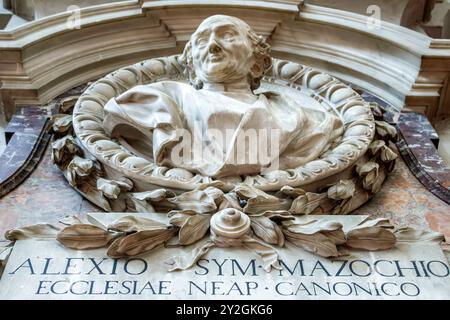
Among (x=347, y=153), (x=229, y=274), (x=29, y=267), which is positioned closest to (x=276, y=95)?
(x=347, y=153)

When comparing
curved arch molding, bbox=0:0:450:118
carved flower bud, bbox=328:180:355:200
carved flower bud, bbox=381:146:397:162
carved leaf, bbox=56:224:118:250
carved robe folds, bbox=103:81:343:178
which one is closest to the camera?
carved leaf, bbox=56:224:118:250

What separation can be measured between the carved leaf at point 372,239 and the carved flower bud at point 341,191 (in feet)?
1.65

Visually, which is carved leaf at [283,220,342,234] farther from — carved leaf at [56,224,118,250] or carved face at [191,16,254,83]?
carved face at [191,16,254,83]

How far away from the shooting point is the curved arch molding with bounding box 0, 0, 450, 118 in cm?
721

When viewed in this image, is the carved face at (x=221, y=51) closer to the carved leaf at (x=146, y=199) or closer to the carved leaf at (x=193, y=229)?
the carved leaf at (x=146, y=199)

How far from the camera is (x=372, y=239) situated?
5.18m

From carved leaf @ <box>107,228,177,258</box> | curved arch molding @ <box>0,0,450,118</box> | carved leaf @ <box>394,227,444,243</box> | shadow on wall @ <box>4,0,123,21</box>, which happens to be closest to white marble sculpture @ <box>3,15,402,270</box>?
carved leaf @ <box>107,228,177,258</box>

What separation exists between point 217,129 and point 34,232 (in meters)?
1.45

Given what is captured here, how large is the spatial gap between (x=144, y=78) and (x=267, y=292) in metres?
2.73

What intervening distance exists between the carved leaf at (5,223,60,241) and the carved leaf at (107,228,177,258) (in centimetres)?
41

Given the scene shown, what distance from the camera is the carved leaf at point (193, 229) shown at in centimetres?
511

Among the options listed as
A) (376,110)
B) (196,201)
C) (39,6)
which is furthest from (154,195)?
(39,6)

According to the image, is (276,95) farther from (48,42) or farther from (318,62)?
(48,42)

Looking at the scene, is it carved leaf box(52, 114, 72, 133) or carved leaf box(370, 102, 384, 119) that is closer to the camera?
carved leaf box(52, 114, 72, 133)
